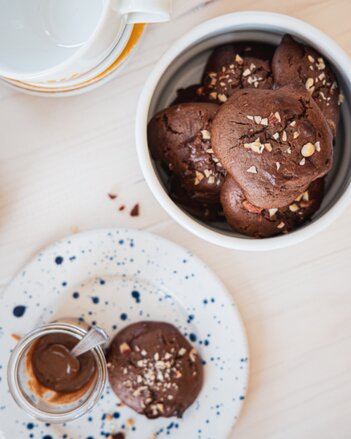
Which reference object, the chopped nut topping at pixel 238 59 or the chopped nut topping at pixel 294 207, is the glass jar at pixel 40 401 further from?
the chopped nut topping at pixel 238 59

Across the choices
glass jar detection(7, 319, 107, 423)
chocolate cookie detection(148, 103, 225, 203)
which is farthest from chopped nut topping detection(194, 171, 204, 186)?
glass jar detection(7, 319, 107, 423)

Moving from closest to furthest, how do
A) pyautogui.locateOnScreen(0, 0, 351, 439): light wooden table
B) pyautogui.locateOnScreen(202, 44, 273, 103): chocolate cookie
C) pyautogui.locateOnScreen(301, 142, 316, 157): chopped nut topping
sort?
1. pyautogui.locateOnScreen(301, 142, 316, 157): chopped nut topping
2. pyautogui.locateOnScreen(202, 44, 273, 103): chocolate cookie
3. pyautogui.locateOnScreen(0, 0, 351, 439): light wooden table

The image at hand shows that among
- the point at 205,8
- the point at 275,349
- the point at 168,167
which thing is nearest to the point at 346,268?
the point at 275,349

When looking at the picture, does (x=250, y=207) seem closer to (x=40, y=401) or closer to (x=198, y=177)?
(x=198, y=177)

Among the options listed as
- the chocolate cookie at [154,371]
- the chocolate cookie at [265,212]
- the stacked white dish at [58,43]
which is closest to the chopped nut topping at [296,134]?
the chocolate cookie at [265,212]

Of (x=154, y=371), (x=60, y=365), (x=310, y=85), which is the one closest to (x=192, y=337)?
(x=154, y=371)

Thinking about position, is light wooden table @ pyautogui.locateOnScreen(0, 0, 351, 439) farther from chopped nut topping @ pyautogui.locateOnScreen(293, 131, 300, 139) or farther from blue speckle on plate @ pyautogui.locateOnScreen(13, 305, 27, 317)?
chopped nut topping @ pyautogui.locateOnScreen(293, 131, 300, 139)
